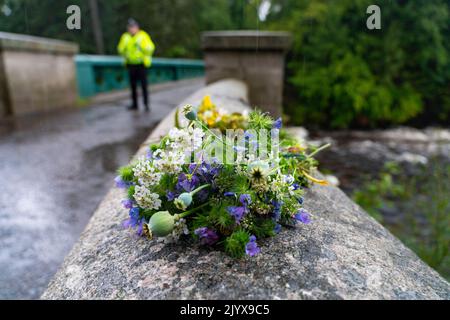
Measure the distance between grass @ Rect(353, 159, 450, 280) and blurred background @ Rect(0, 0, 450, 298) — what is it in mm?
18

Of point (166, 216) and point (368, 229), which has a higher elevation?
point (166, 216)

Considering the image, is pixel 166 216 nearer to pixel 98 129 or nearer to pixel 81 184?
pixel 81 184

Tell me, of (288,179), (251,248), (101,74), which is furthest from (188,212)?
(101,74)

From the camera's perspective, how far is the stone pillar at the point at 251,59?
15.4 ft

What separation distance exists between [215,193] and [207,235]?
0.12 m

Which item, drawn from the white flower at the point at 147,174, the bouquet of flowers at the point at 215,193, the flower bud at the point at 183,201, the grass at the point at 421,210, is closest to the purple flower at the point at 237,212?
the bouquet of flowers at the point at 215,193

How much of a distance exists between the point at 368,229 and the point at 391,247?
0.12m

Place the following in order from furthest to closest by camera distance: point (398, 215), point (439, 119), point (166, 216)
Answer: point (439, 119)
point (398, 215)
point (166, 216)

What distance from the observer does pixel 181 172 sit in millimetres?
1035

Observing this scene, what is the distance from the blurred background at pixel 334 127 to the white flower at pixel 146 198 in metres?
1.22

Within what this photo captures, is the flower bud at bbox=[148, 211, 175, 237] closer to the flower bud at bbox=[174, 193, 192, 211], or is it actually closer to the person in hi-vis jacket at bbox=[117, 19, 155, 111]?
the flower bud at bbox=[174, 193, 192, 211]

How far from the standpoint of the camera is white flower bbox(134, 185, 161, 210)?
994 millimetres

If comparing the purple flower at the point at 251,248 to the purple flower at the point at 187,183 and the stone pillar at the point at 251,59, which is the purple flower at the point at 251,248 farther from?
the stone pillar at the point at 251,59
